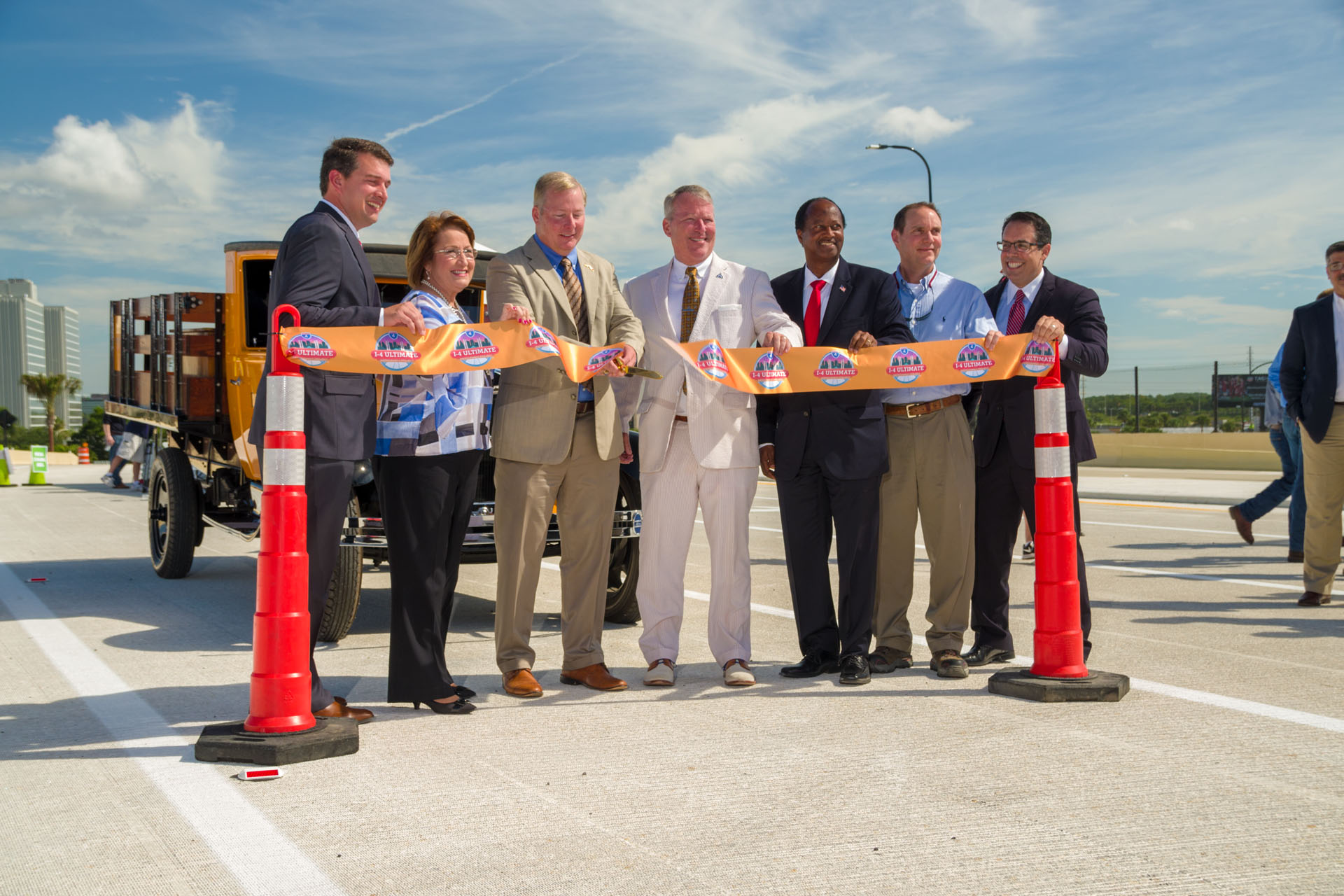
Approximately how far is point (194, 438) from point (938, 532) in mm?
6061

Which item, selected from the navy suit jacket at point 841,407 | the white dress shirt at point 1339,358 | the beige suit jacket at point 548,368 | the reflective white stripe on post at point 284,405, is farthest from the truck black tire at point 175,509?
the white dress shirt at point 1339,358

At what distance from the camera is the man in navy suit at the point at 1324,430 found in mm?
7199

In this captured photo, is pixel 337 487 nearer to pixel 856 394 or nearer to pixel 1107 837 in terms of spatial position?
pixel 856 394

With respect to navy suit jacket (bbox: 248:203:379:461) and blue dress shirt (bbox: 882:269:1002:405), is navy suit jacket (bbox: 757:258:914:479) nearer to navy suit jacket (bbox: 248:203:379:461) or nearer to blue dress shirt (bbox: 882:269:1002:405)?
blue dress shirt (bbox: 882:269:1002:405)

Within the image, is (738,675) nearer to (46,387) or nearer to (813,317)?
(813,317)

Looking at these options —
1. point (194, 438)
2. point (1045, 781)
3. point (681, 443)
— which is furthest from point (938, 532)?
point (194, 438)

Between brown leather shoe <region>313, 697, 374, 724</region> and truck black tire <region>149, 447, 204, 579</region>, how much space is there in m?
4.64

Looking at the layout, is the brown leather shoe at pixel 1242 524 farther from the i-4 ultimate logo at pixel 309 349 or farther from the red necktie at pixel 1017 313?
the i-4 ultimate logo at pixel 309 349

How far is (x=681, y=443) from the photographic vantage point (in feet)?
17.5

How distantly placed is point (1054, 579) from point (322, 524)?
3093mm

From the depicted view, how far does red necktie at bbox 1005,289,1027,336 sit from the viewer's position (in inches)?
223

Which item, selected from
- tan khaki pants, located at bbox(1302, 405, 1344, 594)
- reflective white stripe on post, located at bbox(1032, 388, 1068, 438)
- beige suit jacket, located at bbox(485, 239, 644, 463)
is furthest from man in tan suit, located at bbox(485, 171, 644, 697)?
tan khaki pants, located at bbox(1302, 405, 1344, 594)

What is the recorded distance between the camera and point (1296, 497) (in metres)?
9.25

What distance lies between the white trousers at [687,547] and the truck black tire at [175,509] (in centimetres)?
Answer: 485
